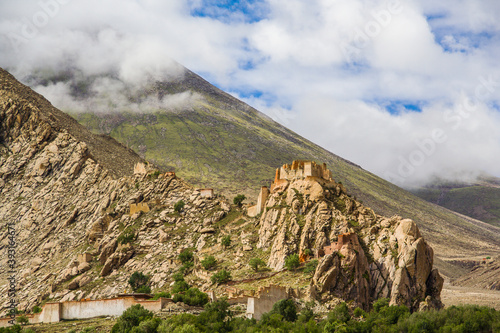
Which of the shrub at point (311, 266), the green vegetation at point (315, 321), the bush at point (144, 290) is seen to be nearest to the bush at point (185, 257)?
the bush at point (144, 290)

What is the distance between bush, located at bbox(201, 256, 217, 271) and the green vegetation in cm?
1292

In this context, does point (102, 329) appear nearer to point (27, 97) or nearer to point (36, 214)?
point (36, 214)

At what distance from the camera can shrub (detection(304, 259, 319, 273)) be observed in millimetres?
66375

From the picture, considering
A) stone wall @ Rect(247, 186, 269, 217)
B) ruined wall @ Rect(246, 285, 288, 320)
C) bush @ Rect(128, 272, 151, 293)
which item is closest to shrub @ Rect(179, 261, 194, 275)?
bush @ Rect(128, 272, 151, 293)

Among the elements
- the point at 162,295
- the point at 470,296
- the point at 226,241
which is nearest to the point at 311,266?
the point at 226,241

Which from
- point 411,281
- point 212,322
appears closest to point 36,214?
point 212,322

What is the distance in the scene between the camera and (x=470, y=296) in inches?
5148

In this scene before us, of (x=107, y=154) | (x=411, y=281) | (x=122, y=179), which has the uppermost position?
(x=107, y=154)

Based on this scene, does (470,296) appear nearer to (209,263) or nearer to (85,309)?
(209,263)

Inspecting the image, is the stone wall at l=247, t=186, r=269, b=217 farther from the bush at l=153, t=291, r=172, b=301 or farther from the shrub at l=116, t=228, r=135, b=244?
the bush at l=153, t=291, r=172, b=301

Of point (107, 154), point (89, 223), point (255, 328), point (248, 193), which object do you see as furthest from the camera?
point (248, 193)

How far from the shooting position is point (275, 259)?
71.2 meters

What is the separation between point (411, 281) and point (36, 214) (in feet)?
216

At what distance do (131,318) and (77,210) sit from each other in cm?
4982
